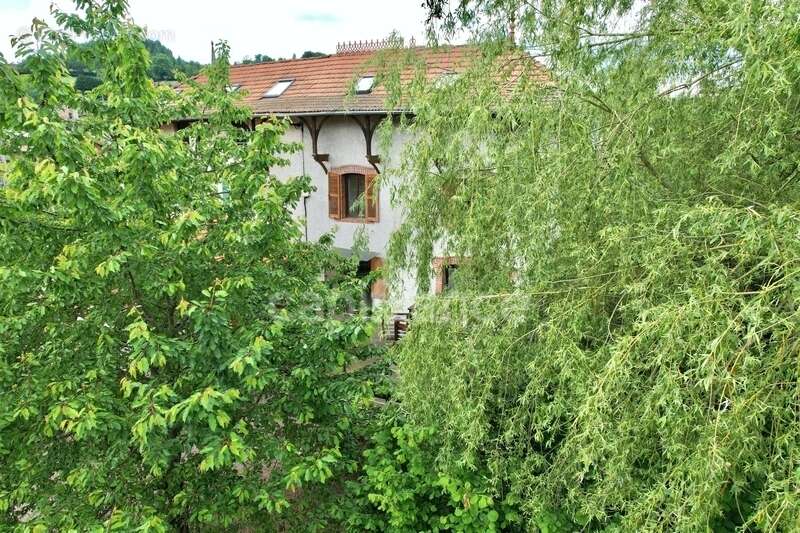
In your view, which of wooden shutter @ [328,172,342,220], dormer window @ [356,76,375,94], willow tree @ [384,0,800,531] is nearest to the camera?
willow tree @ [384,0,800,531]

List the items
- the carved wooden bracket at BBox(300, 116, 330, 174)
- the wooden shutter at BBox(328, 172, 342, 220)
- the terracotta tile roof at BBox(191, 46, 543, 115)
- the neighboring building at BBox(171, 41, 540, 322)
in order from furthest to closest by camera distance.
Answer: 1. the wooden shutter at BBox(328, 172, 342, 220)
2. the carved wooden bracket at BBox(300, 116, 330, 174)
3. the neighboring building at BBox(171, 41, 540, 322)
4. the terracotta tile roof at BBox(191, 46, 543, 115)

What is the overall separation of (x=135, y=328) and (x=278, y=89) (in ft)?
33.4

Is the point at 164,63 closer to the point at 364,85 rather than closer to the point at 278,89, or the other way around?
the point at 364,85

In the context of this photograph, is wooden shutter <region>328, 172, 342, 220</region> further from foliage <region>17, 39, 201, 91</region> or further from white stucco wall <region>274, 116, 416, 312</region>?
foliage <region>17, 39, 201, 91</region>

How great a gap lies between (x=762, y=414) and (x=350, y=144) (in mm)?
8910

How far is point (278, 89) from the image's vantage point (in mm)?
11828

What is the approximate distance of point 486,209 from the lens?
13.3ft

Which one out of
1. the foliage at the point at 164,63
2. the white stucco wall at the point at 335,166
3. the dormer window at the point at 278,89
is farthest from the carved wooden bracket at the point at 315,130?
the foliage at the point at 164,63

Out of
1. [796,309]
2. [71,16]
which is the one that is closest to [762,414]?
[796,309]

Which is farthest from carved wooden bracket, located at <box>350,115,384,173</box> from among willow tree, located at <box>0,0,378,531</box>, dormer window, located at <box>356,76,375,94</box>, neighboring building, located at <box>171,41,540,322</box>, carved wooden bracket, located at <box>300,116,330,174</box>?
willow tree, located at <box>0,0,378,531</box>

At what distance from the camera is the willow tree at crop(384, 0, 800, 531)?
2.52 metres

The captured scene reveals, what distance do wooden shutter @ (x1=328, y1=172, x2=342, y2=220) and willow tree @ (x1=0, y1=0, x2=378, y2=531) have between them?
6.33m

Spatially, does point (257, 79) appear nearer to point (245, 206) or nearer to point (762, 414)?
point (245, 206)

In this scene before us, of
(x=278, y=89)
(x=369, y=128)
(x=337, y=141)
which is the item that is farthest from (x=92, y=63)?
(x=278, y=89)
